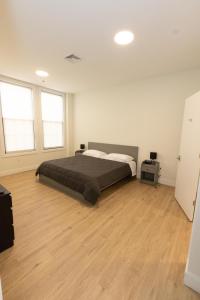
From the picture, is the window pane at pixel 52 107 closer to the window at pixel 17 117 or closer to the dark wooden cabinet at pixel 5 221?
the window at pixel 17 117

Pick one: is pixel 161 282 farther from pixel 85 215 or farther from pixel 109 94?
pixel 109 94

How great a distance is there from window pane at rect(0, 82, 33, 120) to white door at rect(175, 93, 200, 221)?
421 centimetres

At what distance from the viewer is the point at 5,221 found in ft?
5.37

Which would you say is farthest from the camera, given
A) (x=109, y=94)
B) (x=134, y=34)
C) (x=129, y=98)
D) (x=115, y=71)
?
(x=109, y=94)

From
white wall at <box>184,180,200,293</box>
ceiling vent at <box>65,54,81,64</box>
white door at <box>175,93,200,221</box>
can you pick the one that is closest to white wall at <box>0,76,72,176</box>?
ceiling vent at <box>65,54,81,64</box>

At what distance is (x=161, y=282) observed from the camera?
1.36 m

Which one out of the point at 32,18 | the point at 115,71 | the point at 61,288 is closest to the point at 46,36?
the point at 32,18

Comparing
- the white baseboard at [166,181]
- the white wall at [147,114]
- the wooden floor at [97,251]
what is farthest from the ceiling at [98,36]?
the wooden floor at [97,251]

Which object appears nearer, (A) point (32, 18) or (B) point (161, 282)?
(B) point (161, 282)

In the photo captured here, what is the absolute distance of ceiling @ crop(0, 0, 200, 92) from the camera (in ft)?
5.13

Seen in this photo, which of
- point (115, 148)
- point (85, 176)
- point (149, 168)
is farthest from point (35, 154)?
point (149, 168)

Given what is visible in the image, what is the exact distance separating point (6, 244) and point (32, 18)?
2.69m

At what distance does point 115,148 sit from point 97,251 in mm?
3063

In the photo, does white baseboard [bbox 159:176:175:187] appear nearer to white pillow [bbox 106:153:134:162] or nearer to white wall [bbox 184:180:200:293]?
white pillow [bbox 106:153:134:162]
